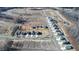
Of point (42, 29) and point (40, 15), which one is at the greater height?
point (40, 15)

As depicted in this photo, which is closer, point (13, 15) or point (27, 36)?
point (27, 36)

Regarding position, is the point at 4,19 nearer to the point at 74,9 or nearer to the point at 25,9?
the point at 25,9

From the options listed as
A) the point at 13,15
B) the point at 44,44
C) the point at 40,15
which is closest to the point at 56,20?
the point at 40,15

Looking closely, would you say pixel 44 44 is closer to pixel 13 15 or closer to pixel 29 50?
pixel 29 50
